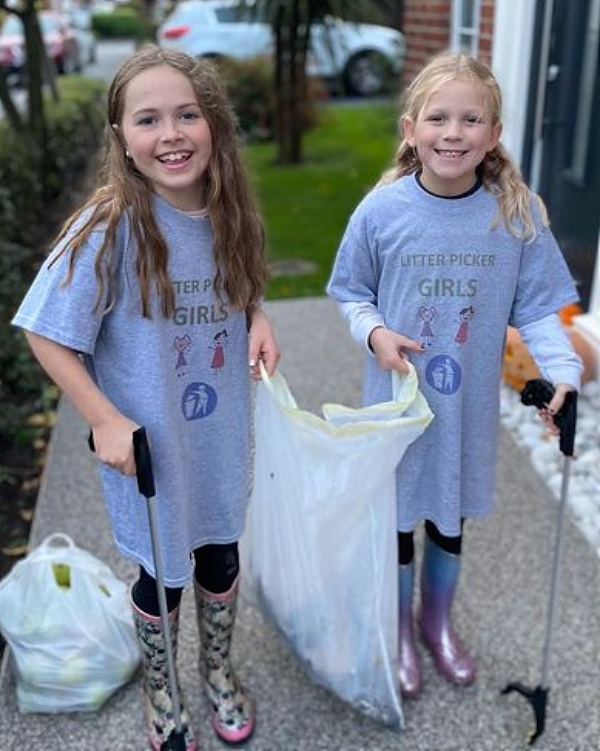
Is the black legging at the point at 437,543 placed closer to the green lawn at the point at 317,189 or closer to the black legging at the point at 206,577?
the black legging at the point at 206,577

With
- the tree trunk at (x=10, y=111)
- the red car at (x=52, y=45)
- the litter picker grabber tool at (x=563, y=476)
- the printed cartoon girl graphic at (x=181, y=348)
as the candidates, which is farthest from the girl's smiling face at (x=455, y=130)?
the red car at (x=52, y=45)

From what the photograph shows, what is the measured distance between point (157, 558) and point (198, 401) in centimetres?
34

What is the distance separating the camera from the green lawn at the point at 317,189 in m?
6.38

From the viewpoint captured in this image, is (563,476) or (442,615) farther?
(442,615)

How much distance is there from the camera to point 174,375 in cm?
183

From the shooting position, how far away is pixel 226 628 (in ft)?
7.26

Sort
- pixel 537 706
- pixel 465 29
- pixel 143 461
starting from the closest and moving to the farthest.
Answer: pixel 143 461 < pixel 537 706 < pixel 465 29

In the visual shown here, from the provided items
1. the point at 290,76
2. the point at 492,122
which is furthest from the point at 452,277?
the point at 290,76

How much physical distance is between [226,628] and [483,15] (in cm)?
420

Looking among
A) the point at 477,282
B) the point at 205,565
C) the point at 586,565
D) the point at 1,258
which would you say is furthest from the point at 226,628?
the point at 1,258

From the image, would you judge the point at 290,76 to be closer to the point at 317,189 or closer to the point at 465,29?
the point at 317,189

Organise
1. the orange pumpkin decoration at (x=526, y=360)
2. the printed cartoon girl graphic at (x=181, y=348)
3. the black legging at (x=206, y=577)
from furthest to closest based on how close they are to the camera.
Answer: the orange pumpkin decoration at (x=526, y=360) < the black legging at (x=206, y=577) < the printed cartoon girl graphic at (x=181, y=348)

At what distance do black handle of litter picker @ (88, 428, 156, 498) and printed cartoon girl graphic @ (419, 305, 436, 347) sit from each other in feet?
2.27

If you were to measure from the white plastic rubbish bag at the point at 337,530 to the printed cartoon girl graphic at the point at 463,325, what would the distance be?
6.0 inches
